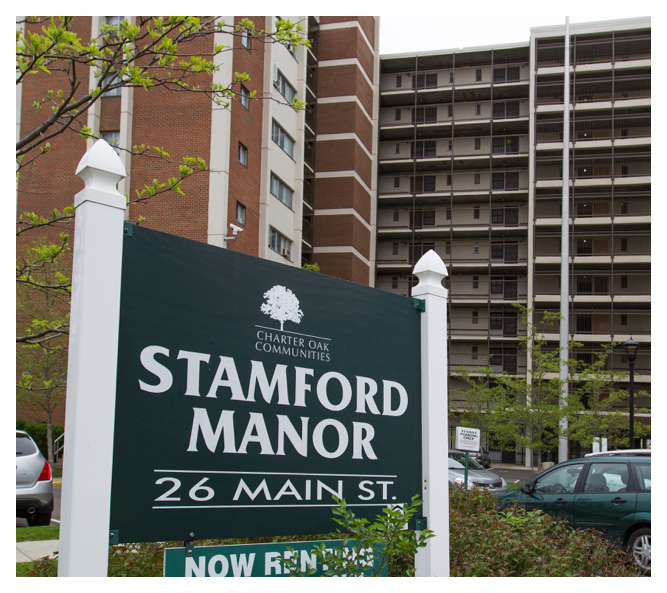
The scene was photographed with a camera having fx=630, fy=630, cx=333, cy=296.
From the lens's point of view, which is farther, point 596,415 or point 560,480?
point 596,415

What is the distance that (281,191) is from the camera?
1359 inches

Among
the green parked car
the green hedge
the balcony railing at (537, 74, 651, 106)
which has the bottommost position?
the green hedge

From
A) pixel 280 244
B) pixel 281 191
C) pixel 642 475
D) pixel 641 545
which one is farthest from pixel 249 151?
pixel 641 545

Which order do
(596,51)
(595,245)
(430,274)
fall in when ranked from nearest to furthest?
(430,274)
(595,245)
(596,51)

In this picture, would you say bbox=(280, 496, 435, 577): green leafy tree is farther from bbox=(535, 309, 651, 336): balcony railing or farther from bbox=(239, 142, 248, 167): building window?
bbox=(535, 309, 651, 336): balcony railing

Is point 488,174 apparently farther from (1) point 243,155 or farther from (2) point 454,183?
(1) point 243,155

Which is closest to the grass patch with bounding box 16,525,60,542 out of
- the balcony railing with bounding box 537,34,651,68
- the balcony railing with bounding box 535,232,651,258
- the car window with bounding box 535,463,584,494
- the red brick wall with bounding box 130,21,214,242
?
the car window with bounding box 535,463,584,494

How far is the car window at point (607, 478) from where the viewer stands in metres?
9.92

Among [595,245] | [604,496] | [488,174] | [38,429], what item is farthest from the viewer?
[488,174]

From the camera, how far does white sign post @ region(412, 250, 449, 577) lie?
166 inches

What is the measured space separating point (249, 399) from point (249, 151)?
28.0 meters

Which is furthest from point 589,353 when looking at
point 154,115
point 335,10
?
point 335,10

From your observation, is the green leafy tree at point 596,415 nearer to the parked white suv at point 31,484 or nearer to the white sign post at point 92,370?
the parked white suv at point 31,484

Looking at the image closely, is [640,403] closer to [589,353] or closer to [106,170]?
[589,353]
